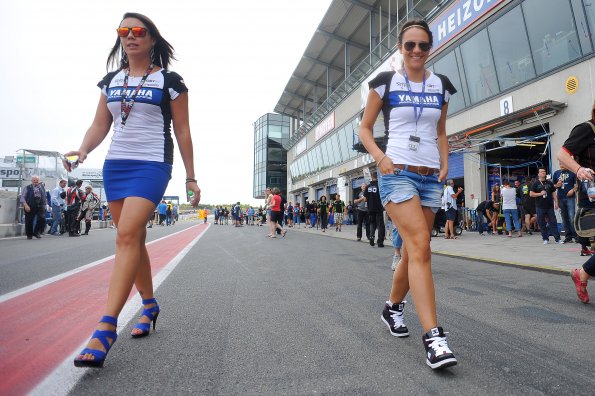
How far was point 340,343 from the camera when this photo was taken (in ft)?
7.23

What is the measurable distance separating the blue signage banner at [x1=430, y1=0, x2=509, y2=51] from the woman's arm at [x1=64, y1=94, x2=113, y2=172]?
556 inches

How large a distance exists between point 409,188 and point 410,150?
0.26m

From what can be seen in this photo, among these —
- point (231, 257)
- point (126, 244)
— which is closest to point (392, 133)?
point (126, 244)

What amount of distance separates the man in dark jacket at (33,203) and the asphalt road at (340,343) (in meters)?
8.21

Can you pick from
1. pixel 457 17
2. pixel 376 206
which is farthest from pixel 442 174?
pixel 457 17

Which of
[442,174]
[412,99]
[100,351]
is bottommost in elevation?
[100,351]

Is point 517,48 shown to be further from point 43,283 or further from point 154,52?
point 43,283

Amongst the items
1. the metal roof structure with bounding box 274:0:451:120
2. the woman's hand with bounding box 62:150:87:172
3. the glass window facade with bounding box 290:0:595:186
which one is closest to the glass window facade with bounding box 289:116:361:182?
the metal roof structure with bounding box 274:0:451:120

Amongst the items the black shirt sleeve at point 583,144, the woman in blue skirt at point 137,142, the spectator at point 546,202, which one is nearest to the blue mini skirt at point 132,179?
the woman in blue skirt at point 137,142

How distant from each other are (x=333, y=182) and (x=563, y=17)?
67.2 ft

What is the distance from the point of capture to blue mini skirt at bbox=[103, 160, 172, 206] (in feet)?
7.06

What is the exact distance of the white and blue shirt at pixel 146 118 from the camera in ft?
7.36

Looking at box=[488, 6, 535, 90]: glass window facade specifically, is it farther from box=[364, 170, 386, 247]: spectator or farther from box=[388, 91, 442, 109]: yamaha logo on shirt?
box=[388, 91, 442, 109]: yamaha logo on shirt

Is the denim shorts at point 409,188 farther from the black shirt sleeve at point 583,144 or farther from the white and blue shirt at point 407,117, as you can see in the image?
the black shirt sleeve at point 583,144
